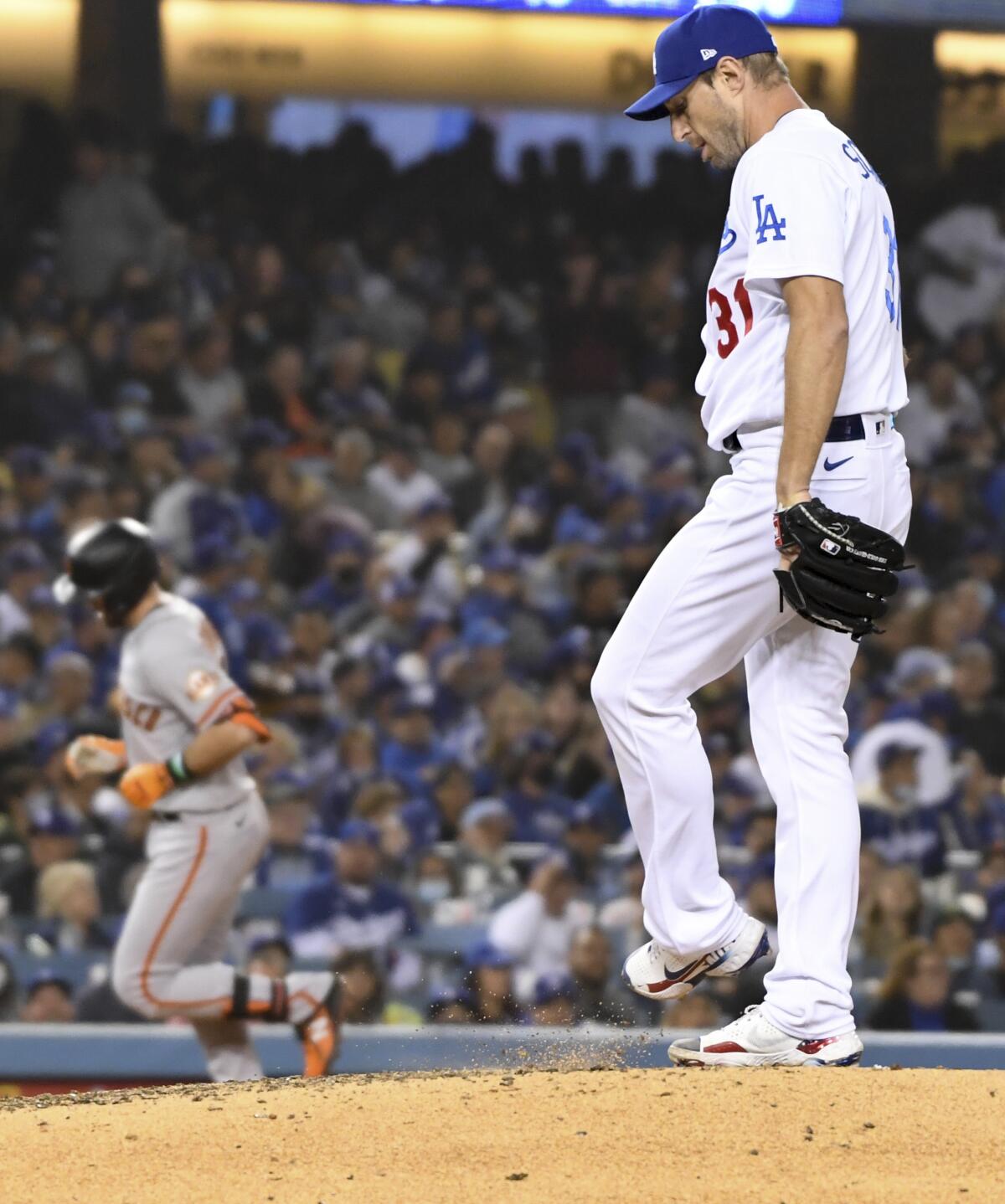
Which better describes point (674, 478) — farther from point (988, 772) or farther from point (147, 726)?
point (147, 726)

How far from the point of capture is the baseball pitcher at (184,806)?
5.52 metres

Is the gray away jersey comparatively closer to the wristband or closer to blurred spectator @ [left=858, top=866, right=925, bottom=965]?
the wristband

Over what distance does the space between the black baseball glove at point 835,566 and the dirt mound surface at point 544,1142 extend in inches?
30.9

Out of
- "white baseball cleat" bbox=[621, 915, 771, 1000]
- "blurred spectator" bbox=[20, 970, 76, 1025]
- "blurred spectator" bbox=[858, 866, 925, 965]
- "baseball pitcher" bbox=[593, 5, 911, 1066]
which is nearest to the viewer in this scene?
"baseball pitcher" bbox=[593, 5, 911, 1066]

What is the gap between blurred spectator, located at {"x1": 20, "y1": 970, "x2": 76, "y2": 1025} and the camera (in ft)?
22.1

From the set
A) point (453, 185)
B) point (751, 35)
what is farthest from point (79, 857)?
point (453, 185)

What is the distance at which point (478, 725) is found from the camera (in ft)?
28.6

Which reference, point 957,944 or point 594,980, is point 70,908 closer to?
point 594,980

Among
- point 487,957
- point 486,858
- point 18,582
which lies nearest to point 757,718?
point 487,957

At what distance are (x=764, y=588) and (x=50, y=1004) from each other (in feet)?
14.4

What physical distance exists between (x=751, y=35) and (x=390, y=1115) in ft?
6.44

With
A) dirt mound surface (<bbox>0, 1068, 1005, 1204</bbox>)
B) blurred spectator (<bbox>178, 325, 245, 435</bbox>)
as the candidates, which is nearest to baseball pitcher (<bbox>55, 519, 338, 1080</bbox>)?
dirt mound surface (<bbox>0, 1068, 1005, 1204</bbox>)

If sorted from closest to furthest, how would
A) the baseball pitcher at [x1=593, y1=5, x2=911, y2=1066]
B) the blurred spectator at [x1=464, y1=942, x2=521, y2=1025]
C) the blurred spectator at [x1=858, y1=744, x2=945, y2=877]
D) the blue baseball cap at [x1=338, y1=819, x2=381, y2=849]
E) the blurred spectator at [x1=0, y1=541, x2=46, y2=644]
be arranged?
the baseball pitcher at [x1=593, y1=5, x2=911, y2=1066] < the blurred spectator at [x1=464, y1=942, x2=521, y2=1025] < the blue baseball cap at [x1=338, y1=819, x2=381, y2=849] < the blurred spectator at [x1=858, y1=744, x2=945, y2=877] < the blurred spectator at [x1=0, y1=541, x2=46, y2=644]

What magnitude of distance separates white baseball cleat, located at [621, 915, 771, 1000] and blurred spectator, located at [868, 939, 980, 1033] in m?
3.75
